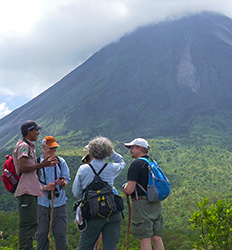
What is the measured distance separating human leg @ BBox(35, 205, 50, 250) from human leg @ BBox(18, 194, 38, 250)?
17.5 inches

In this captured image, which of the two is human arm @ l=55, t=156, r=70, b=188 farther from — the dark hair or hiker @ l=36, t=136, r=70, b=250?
the dark hair

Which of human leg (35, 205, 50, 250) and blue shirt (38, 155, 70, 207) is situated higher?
blue shirt (38, 155, 70, 207)

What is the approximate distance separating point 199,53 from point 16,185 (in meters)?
159

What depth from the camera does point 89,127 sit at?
403 feet

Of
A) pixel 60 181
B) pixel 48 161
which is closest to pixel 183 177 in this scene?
pixel 60 181

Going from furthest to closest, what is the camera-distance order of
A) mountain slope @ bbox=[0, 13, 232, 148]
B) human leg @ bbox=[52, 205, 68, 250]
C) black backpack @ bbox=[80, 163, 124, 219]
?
mountain slope @ bbox=[0, 13, 232, 148] < human leg @ bbox=[52, 205, 68, 250] < black backpack @ bbox=[80, 163, 124, 219]

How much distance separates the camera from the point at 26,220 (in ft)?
14.7

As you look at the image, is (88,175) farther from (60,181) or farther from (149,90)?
(149,90)

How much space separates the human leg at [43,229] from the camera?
5004 millimetres

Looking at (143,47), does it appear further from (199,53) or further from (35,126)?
(35,126)

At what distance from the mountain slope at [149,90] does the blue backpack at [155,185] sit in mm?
100119

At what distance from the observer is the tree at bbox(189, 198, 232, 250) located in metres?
5.21

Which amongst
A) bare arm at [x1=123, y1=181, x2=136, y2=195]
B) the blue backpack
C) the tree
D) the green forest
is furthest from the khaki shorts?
the green forest

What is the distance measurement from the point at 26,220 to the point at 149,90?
13716cm
